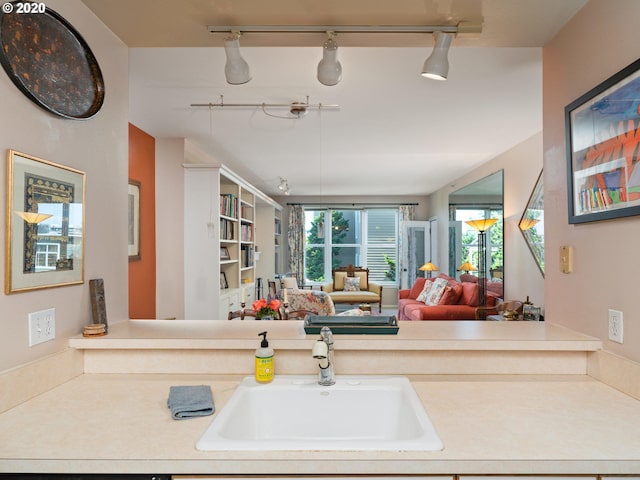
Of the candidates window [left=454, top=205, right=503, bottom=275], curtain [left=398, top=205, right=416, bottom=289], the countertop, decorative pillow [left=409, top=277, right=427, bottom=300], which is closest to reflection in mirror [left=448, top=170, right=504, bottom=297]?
window [left=454, top=205, right=503, bottom=275]

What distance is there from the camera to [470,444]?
1.02 m

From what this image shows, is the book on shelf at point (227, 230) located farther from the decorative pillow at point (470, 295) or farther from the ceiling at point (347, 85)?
the decorative pillow at point (470, 295)

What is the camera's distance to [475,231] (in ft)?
19.5

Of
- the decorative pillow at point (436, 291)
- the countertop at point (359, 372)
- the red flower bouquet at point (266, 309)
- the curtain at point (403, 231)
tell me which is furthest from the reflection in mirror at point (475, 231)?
the countertop at point (359, 372)

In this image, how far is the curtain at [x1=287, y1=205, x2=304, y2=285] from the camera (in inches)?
348

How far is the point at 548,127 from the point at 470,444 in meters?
1.48

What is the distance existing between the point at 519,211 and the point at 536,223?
1.59 feet

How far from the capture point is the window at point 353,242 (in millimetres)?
9109

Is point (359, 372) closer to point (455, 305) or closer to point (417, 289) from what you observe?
point (455, 305)

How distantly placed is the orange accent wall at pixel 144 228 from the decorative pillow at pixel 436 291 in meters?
3.63

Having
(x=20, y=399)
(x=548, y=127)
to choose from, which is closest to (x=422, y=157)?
(x=548, y=127)

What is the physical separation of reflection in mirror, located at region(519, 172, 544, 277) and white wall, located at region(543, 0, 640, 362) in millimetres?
2271

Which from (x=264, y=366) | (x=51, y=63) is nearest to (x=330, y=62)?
(x=51, y=63)

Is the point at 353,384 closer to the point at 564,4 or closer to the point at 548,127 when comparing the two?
the point at 548,127
